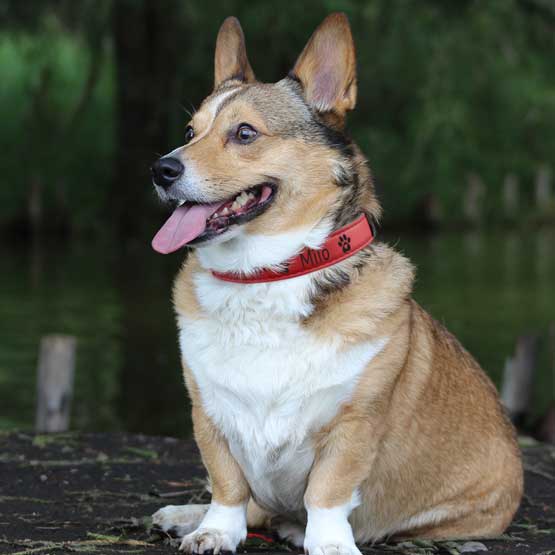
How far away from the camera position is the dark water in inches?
512

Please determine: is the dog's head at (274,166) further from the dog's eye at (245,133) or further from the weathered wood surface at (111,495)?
the weathered wood surface at (111,495)

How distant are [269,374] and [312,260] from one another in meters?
0.52

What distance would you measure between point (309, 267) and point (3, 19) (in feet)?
35.6

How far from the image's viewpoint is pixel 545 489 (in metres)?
6.67

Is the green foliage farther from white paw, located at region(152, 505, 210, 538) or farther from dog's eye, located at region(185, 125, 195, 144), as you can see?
white paw, located at region(152, 505, 210, 538)

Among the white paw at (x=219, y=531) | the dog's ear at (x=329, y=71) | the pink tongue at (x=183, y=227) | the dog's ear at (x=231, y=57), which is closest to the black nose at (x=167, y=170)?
the pink tongue at (x=183, y=227)

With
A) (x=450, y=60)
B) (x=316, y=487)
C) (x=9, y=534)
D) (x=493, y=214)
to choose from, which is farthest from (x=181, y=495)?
(x=493, y=214)

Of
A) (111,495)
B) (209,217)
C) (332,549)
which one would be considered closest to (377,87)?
(111,495)

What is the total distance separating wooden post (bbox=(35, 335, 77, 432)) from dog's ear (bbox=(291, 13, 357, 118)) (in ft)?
15.8

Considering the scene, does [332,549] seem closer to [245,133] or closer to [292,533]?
[292,533]

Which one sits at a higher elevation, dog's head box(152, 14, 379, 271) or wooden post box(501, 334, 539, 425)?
dog's head box(152, 14, 379, 271)

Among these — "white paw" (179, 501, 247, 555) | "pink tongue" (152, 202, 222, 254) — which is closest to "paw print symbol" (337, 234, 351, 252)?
"pink tongue" (152, 202, 222, 254)

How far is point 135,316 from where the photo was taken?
15.8 m

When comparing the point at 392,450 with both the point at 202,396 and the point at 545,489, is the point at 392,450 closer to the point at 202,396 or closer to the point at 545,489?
the point at 202,396
